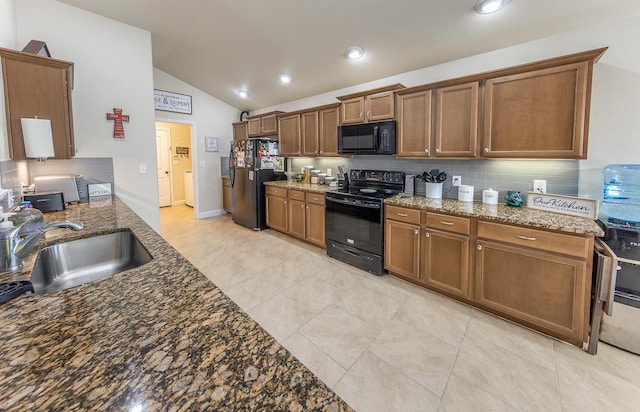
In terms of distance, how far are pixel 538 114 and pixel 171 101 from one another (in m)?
5.38

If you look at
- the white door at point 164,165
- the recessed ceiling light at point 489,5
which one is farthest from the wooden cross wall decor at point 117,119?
the white door at point 164,165

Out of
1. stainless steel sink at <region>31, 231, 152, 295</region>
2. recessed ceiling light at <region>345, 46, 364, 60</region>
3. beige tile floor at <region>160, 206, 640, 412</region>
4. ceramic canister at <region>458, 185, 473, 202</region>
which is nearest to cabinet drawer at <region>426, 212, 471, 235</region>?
ceramic canister at <region>458, 185, 473, 202</region>

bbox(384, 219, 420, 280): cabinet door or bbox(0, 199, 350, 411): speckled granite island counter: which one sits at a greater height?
bbox(0, 199, 350, 411): speckled granite island counter

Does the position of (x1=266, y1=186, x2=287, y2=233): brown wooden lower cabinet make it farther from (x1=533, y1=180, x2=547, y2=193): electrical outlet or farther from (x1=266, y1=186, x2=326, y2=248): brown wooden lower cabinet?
(x1=533, y1=180, x2=547, y2=193): electrical outlet

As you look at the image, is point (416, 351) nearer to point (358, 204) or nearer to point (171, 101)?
point (358, 204)

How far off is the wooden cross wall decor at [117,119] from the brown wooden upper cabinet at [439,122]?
3.10 metres

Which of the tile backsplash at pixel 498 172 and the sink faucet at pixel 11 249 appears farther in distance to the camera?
the tile backsplash at pixel 498 172

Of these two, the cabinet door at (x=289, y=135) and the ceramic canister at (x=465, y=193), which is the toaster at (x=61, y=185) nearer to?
the cabinet door at (x=289, y=135)

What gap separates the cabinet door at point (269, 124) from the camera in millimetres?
4898

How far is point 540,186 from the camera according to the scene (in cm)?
246

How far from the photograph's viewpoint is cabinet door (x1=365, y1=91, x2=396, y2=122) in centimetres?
311

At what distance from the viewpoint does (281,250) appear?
392cm

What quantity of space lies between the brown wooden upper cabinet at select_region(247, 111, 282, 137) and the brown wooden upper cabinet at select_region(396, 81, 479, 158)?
254 cm

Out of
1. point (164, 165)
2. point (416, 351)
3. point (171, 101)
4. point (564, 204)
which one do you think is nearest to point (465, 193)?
point (564, 204)
